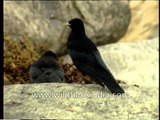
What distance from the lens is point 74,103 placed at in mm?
8453

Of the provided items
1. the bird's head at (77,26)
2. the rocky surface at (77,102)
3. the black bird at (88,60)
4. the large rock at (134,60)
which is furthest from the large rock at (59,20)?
the rocky surface at (77,102)

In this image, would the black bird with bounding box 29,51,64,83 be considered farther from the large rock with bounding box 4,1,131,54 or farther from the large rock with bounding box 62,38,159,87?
the large rock with bounding box 62,38,159,87

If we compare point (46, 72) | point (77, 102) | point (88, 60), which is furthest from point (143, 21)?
point (77, 102)

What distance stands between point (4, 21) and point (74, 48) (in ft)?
14.5

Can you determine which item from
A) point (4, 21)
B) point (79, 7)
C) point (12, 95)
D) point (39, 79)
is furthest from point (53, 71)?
point (79, 7)

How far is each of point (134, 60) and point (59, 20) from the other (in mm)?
2220

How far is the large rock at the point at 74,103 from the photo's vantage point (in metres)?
8.16

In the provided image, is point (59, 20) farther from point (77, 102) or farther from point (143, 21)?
point (77, 102)

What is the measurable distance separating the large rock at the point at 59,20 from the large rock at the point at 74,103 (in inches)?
196

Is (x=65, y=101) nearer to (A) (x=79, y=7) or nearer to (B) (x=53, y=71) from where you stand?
(B) (x=53, y=71)

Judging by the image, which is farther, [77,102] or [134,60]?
[134,60]

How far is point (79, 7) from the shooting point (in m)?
16.4

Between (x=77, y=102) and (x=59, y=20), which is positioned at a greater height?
(x=59, y=20)

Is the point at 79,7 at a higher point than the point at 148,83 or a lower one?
higher
